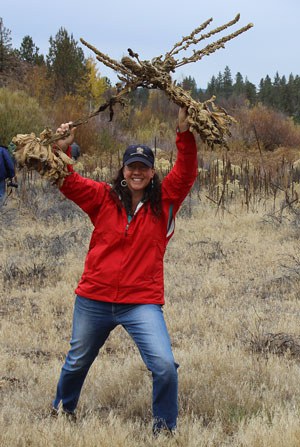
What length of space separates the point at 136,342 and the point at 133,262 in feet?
1.41

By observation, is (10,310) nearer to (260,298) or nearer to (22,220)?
(260,298)

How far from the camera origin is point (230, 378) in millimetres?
4145

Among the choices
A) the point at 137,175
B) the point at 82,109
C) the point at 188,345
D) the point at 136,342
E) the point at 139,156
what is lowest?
the point at 188,345

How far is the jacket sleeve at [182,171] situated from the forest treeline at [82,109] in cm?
49

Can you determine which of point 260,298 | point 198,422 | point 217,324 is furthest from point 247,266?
point 198,422

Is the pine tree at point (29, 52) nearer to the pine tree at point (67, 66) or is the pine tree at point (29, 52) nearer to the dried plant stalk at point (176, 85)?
the pine tree at point (67, 66)

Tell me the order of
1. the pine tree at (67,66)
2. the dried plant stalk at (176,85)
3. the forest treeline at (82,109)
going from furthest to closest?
the pine tree at (67,66) → the forest treeline at (82,109) → the dried plant stalk at (176,85)

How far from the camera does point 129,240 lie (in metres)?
3.35

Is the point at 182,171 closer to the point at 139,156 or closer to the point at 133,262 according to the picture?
the point at 139,156

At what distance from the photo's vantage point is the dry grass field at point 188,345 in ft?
10.6

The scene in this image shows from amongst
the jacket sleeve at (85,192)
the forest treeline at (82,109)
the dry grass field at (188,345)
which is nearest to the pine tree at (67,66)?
the forest treeline at (82,109)

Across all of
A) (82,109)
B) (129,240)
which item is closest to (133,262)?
(129,240)

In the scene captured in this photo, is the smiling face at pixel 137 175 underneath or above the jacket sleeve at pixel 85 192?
above

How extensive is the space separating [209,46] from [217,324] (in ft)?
9.86
